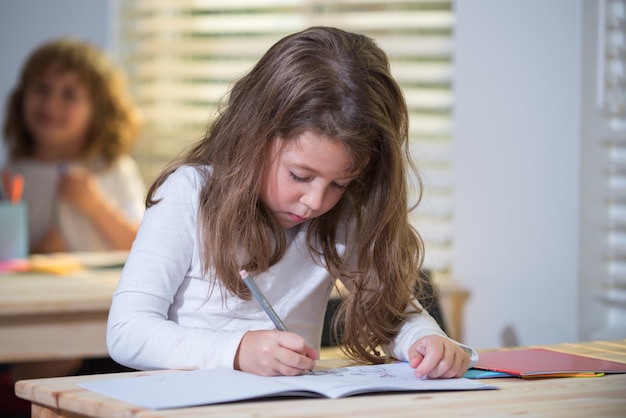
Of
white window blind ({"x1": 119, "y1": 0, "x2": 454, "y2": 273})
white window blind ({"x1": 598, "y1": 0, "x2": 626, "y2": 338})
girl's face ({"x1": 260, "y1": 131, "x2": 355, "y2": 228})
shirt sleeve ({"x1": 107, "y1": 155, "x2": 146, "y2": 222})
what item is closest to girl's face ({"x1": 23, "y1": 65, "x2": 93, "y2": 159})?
shirt sleeve ({"x1": 107, "y1": 155, "x2": 146, "y2": 222})

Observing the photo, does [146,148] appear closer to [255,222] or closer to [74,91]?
[74,91]

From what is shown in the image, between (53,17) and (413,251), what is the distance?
9.05 feet

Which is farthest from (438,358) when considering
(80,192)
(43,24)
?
(43,24)

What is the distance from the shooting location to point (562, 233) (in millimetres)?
2545

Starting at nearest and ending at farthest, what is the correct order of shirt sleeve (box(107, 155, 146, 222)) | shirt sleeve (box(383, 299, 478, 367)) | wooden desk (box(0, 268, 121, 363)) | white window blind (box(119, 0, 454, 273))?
shirt sleeve (box(383, 299, 478, 367)) < wooden desk (box(0, 268, 121, 363)) < white window blind (box(119, 0, 454, 273)) < shirt sleeve (box(107, 155, 146, 222))

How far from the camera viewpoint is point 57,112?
11.1 feet

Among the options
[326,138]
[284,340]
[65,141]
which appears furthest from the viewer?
[65,141]

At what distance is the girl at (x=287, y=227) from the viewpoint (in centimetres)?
138

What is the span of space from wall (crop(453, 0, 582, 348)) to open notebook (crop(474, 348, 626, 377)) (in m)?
1.02

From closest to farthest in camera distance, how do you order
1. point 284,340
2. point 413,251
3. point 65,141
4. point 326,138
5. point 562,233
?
point 284,340 < point 326,138 < point 413,251 < point 562,233 < point 65,141

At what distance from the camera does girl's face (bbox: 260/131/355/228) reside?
1.40 metres

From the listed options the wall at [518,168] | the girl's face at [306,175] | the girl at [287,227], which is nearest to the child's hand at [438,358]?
the girl at [287,227]

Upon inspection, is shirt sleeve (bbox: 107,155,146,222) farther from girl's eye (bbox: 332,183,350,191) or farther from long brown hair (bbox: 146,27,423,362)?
girl's eye (bbox: 332,183,350,191)

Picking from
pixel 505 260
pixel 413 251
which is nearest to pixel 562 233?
pixel 505 260
